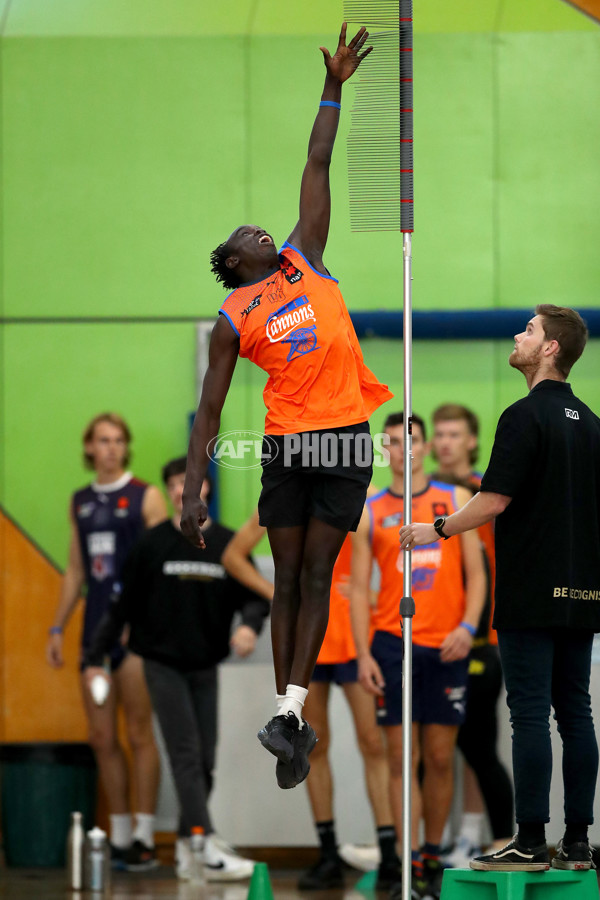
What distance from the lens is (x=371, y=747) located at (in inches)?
240

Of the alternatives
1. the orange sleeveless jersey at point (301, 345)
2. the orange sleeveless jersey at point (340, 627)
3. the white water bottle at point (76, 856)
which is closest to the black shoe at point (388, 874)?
the orange sleeveless jersey at point (340, 627)

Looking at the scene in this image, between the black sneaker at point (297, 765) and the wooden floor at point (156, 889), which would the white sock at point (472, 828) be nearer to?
the wooden floor at point (156, 889)

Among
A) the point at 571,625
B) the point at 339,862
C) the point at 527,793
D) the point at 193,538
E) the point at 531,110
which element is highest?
the point at 531,110

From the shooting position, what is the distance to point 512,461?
3932 mm

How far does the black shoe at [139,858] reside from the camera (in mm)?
6883

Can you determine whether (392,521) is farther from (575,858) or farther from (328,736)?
(575,858)

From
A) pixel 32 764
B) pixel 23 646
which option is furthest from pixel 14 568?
pixel 32 764

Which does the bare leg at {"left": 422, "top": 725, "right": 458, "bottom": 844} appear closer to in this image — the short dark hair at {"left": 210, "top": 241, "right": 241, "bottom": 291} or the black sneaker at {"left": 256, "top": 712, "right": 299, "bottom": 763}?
the black sneaker at {"left": 256, "top": 712, "right": 299, "bottom": 763}

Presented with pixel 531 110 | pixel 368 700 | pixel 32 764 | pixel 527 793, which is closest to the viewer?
pixel 527 793

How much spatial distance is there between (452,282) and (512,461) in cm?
400

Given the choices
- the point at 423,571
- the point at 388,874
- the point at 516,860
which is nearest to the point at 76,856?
the point at 388,874

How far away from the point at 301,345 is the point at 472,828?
3408 millimetres

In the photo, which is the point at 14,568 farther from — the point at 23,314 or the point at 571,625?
the point at 571,625

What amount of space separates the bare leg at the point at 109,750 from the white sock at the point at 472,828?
1.76m
